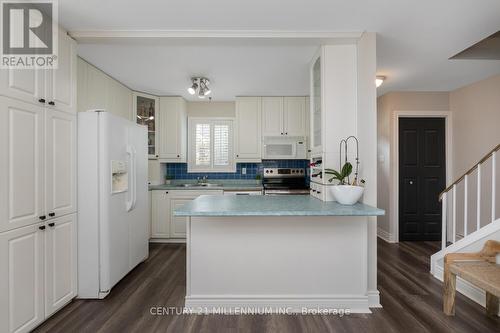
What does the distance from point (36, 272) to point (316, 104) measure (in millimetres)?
2960

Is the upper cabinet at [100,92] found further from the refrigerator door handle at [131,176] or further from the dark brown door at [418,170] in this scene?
the dark brown door at [418,170]

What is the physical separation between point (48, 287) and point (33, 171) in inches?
37.8

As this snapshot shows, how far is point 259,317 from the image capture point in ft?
7.07

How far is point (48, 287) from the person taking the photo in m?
2.06

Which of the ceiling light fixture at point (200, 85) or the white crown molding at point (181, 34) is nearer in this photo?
the white crown molding at point (181, 34)

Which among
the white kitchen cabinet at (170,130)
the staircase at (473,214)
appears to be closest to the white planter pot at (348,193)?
the staircase at (473,214)

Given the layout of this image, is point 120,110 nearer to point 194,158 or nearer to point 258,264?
point 194,158

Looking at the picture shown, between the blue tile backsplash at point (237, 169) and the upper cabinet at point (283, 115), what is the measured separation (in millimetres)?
604

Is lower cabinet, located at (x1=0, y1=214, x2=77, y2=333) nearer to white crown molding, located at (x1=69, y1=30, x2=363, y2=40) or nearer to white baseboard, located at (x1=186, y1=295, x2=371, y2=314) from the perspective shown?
white baseboard, located at (x1=186, y1=295, x2=371, y2=314)

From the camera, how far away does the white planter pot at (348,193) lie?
7.30ft

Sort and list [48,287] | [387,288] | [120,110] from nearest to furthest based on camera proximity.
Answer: [48,287] → [387,288] → [120,110]

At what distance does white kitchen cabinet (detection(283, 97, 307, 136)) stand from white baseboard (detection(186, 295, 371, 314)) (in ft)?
9.04

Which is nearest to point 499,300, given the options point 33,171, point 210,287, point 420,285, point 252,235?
→ point 420,285

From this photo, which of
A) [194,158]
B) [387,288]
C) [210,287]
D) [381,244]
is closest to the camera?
[210,287]
